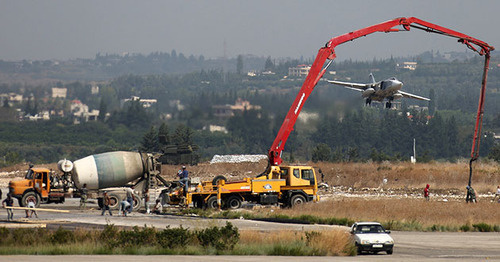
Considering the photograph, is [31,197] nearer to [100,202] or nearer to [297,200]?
[100,202]

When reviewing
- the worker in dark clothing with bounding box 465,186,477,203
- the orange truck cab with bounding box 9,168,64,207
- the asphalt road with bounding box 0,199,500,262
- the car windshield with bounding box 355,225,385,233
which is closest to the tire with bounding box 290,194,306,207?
the asphalt road with bounding box 0,199,500,262

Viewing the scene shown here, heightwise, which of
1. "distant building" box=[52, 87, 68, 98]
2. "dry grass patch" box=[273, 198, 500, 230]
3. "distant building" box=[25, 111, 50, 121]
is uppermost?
"distant building" box=[52, 87, 68, 98]

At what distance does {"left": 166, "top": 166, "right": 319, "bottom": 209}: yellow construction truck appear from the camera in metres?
43.2

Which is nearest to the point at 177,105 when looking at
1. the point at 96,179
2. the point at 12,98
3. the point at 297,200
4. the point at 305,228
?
the point at 96,179

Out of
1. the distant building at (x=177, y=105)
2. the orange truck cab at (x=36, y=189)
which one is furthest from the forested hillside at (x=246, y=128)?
the orange truck cab at (x=36, y=189)

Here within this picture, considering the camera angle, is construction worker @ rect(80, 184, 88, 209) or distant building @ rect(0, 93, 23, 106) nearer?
construction worker @ rect(80, 184, 88, 209)

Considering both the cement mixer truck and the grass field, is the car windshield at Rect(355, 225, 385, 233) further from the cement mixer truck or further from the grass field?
the cement mixer truck

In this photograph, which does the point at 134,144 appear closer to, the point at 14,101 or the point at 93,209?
the point at 14,101

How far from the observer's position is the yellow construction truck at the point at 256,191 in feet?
142

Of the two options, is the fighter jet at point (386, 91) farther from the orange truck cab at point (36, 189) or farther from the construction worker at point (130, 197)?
the orange truck cab at point (36, 189)

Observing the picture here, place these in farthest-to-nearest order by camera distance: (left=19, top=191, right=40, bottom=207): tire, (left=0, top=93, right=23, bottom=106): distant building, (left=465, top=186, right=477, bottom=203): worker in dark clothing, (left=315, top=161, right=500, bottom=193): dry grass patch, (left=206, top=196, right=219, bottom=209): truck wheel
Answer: (left=0, top=93, right=23, bottom=106): distant building
(left=315, top=161, right=500, bottom=193): dry grass patch
(left=465, top=186, right=477, bottom=203): worker in dark clothing
(left=19, top=191, right=40, bottom=207): tire
(left=206, top=196, right=219, bottom=209): truck wheel

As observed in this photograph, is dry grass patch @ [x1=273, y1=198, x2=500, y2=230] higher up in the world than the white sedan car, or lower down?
lower down

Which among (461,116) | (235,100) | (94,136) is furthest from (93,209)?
(461,116)

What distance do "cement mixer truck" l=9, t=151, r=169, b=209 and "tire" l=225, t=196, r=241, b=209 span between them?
4736mm
